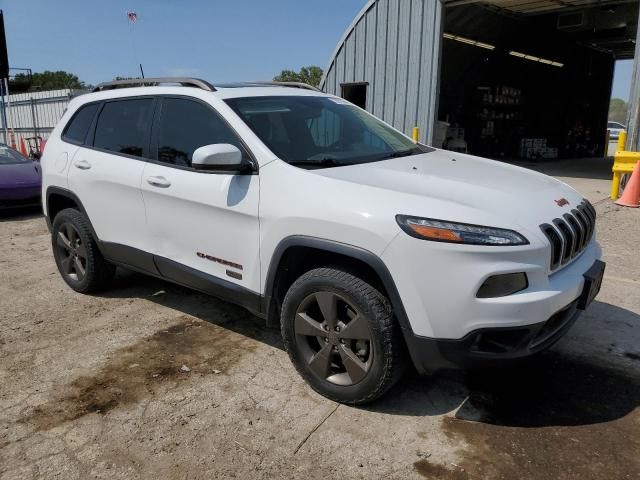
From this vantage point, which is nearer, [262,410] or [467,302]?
[467,302]

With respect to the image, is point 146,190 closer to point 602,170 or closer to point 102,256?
point 102,256

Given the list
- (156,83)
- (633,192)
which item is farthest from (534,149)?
(156,83)

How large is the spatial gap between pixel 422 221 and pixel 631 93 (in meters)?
9.13

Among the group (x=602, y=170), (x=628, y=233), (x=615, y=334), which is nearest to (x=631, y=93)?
(x=628, y=233)

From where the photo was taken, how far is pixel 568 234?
109 inches

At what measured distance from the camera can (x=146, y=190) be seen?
→ 373 centimetres

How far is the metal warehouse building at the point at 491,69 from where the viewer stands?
12.2 meters

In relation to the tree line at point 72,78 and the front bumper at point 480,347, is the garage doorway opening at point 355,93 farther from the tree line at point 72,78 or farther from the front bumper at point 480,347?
the tree line at point 72,78

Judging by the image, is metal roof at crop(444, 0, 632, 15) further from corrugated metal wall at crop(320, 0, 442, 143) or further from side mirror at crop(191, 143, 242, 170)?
side mirror at crop(191, 143, 242, 170)

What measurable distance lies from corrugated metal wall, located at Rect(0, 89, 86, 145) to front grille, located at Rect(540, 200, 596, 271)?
653 inches

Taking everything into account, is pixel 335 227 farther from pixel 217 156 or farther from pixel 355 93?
pixel 355 93

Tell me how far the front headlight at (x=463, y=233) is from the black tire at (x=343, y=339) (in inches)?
16.4

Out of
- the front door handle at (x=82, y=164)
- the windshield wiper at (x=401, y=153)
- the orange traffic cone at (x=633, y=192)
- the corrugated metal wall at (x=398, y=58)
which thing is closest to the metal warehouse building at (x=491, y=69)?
the corrugated metal wall at (x=398, y=58)

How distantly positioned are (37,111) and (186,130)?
17.8m
